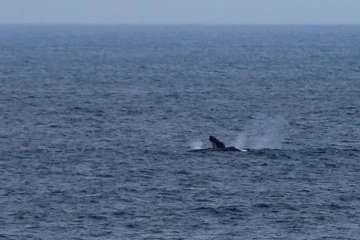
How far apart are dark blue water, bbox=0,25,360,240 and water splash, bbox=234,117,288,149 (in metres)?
0.10

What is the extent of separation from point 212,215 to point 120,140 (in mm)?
23597

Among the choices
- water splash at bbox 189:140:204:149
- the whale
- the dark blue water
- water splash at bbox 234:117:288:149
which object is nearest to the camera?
the dark blue water

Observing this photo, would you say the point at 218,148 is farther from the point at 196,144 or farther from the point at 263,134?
the point at 263,134

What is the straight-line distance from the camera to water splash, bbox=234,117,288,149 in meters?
72.5

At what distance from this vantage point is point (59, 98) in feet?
332

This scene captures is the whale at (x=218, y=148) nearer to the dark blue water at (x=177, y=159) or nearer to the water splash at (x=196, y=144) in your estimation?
the dark blue water at (x=177, y=159)

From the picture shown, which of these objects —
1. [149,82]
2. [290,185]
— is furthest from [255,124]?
[149,82]

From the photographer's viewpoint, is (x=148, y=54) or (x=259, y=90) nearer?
(x=259, y=90)

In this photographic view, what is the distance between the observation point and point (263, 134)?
77875 mm

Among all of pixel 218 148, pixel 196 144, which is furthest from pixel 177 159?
pixel 196 144

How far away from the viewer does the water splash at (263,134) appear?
238 ft

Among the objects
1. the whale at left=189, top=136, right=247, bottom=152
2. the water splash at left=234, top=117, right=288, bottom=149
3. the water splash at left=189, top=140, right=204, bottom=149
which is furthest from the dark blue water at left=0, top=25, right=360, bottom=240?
the whale at left=189, top=136, right=247, bottom=152

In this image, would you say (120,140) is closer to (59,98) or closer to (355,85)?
(59,98)

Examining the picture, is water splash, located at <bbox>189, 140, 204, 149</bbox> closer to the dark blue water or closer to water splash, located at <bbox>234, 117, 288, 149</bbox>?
the dark blue water
